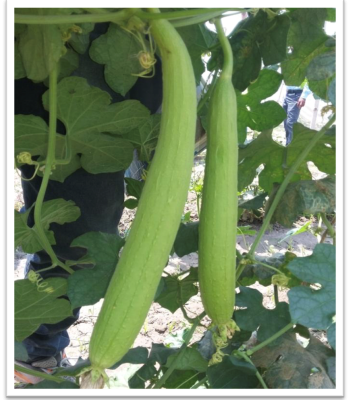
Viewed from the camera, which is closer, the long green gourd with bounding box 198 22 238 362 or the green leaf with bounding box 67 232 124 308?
the long green gourd with bounding box 198 22 238 362

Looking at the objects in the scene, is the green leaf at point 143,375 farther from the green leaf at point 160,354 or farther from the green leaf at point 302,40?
the green leaf at point 302,40

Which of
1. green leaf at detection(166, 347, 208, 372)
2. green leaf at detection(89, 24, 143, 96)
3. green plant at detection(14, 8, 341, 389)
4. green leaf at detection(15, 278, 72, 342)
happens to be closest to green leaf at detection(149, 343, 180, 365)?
green plant at detection(14, 8, 341, 389)

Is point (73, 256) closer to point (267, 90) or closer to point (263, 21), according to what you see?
point (267, 90)

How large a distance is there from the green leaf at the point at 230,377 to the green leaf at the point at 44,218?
0.47 metres

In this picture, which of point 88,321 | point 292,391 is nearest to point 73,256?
point 292,391

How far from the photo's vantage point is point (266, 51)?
102cm

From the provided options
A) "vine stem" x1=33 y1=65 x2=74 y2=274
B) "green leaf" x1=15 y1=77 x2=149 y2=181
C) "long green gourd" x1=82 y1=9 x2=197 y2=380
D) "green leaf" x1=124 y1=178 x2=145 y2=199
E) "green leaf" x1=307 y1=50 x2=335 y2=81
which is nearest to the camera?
"long green gourd" x1=82 y1=9 x2=197 y2=380

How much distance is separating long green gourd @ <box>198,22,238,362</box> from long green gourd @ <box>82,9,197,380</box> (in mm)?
54

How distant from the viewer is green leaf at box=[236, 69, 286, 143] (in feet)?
3.75

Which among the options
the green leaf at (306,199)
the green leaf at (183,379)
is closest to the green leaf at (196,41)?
the green leaf at (306,199)

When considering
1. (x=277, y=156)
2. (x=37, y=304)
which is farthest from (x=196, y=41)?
(x=37, y=304)

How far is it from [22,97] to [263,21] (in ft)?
1.81

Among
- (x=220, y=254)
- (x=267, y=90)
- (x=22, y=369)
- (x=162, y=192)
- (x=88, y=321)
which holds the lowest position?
(x=88, y=321)

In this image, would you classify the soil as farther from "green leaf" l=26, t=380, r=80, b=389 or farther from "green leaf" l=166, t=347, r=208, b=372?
"green leaf" l=26, t=380, r=80, b=389
